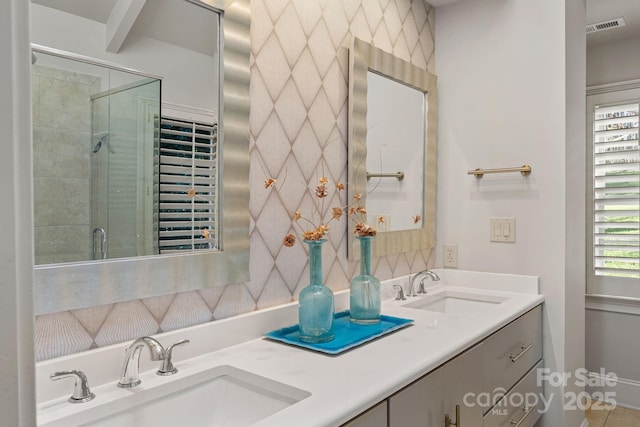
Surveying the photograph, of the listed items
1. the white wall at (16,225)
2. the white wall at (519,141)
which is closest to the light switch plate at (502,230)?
the white wall at (519,141)

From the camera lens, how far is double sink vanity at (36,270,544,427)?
1.02 m

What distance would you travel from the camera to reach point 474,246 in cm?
249

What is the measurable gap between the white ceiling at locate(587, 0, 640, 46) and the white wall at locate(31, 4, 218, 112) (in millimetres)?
2412

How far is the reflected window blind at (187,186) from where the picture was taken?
4.24 ft

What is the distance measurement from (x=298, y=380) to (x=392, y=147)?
138 centimetres

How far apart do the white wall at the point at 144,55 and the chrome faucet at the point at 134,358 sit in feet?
2.13

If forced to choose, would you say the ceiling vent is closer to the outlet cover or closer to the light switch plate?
the light switch plate

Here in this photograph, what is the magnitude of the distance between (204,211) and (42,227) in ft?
1.47

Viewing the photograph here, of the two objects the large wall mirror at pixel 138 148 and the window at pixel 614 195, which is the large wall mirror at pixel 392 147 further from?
the window at pixel 614 195

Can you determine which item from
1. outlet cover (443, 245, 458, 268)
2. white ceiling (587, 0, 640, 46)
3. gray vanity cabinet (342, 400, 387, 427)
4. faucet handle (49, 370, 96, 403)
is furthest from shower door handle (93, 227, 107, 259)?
white ceiling (587, 0, 640, 46)

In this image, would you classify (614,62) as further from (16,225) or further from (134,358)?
(16,225)

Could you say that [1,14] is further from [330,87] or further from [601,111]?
[601,111]

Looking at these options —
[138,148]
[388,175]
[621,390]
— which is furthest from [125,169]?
[621,390]

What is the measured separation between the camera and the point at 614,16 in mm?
2822
